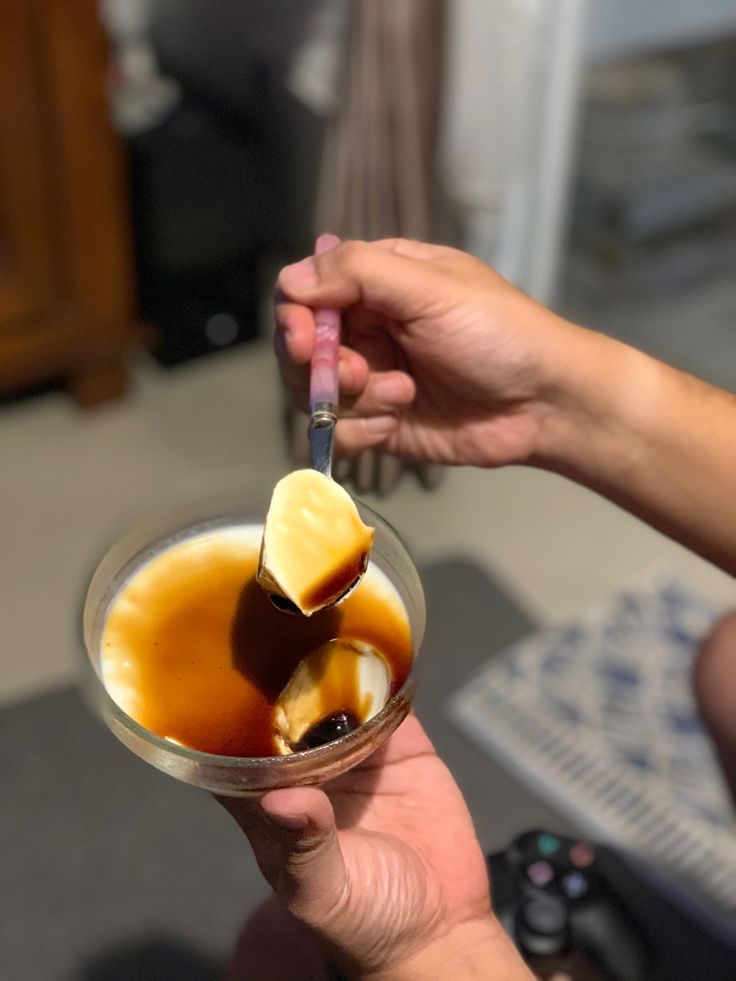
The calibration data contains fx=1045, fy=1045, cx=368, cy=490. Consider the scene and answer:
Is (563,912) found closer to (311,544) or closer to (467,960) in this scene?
(467,960)

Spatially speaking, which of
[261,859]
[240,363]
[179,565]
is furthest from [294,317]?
[240,363]

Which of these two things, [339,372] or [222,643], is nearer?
[222,643]

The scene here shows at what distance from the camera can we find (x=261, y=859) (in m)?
0.49

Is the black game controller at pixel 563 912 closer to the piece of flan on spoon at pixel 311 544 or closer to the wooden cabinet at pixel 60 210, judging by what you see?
the piece of flan on spoon at pixel 311 544

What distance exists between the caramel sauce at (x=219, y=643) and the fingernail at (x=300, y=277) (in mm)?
177

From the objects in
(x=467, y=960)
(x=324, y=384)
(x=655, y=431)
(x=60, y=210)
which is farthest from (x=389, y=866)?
(x=60, y=210)

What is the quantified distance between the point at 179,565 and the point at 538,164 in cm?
115

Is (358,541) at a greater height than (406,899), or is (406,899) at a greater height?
(358,541)

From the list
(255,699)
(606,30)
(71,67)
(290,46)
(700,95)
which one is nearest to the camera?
(255,699)

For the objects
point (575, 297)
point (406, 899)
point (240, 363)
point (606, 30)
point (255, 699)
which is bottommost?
point (240, 363)

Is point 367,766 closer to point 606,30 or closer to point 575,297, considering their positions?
point 575,297

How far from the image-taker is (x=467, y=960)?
52 centimetres

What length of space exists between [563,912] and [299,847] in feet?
0.70

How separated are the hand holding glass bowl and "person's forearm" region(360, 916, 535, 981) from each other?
0.37 ft
